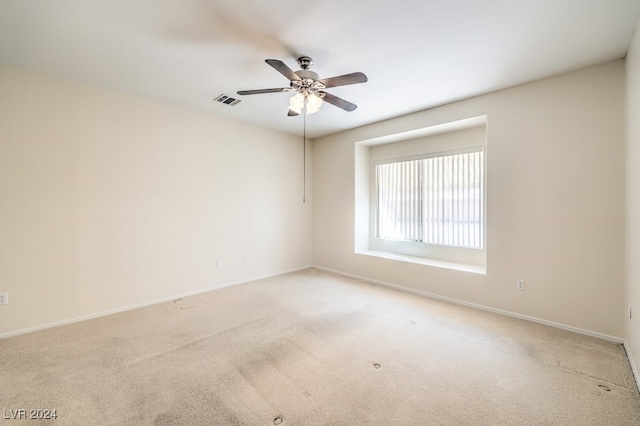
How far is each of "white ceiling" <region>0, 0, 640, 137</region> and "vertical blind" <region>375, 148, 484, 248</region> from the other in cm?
118

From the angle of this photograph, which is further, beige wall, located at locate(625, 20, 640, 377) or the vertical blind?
the vertical blind

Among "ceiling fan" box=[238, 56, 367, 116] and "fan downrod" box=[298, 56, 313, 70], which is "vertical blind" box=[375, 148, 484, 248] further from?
"fan downrod" box=[298, 56, 313, 70]

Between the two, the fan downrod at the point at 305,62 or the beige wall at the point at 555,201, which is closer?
the fan downrod at the point at 305,62

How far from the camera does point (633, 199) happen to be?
2.18 meters

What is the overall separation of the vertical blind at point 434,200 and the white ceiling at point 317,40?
1183 mm

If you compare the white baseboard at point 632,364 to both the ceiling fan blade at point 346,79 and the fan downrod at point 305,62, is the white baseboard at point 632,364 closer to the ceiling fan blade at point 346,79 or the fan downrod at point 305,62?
the ceiling fan blade at point 346,79

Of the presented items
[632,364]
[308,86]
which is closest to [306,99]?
[308,86]

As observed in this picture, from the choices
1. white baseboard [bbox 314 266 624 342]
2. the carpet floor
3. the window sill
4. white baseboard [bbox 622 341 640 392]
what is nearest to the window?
the window sill

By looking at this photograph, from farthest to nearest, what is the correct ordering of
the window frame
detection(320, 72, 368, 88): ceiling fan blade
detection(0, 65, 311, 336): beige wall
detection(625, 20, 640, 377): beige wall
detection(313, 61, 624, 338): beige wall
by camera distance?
the window frame < detection(0, 65, 311, 336): beige wall < detection(313, 61, 624, 338): beige wall < detection(320, 72, 368, 88): ceiling fan blade < detection(625, 20, 640, 377): beige wall

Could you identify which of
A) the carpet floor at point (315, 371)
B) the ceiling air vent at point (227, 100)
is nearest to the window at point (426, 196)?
the carpet floor at point (315, 371)

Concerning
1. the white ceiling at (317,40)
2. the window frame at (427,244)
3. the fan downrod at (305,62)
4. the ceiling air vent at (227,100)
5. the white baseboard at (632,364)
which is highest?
the ceiling air vent at (227,100)

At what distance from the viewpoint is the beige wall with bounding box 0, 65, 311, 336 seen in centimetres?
273

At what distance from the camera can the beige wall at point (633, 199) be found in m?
2.02

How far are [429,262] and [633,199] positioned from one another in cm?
230
